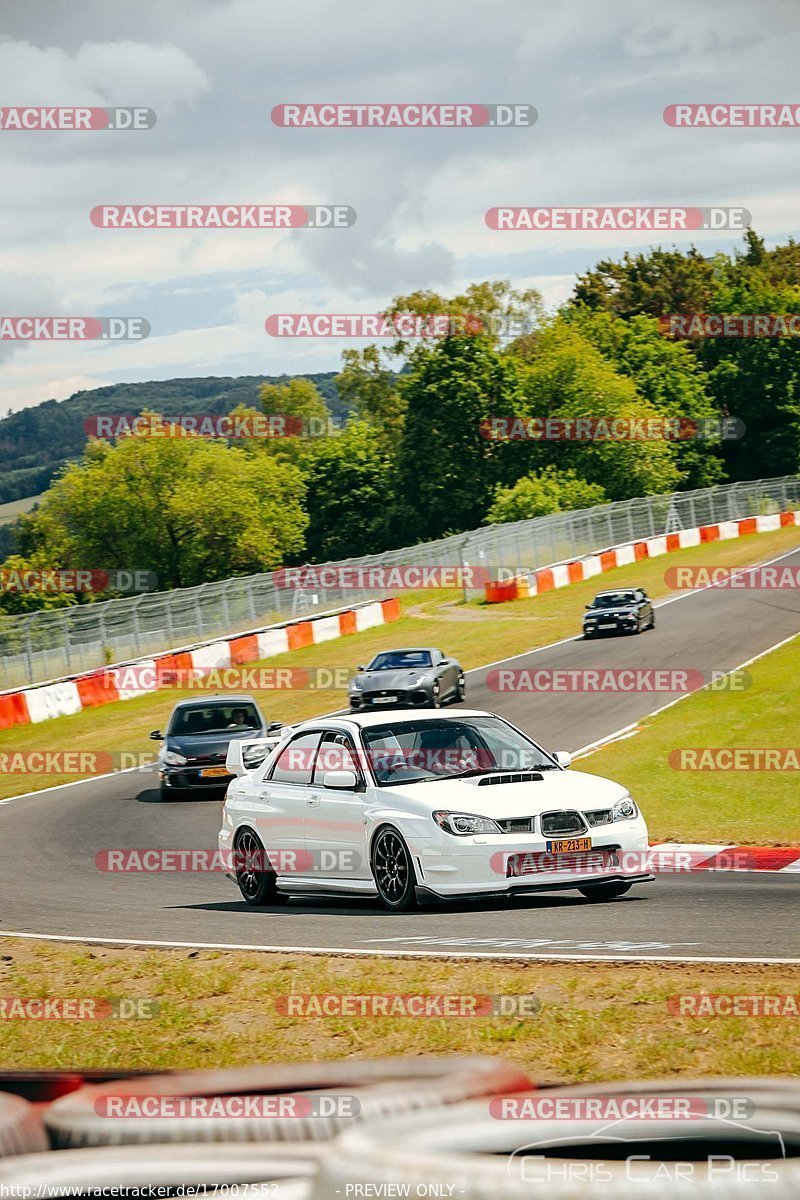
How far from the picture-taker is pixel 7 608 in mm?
101562

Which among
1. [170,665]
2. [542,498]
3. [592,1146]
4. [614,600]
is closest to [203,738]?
[170,665]

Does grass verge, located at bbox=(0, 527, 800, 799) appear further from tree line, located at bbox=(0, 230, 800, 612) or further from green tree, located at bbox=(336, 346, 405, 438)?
green tree, located at bbox=(336, 346, 405, 438)

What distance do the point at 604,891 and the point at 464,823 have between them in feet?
5.06

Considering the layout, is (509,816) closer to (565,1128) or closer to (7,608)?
(565,1128)

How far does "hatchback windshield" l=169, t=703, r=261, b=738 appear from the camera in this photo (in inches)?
944

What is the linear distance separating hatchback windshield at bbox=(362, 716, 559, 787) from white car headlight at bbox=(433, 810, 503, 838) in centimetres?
72

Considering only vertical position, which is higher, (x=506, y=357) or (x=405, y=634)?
(x=506, y=357)

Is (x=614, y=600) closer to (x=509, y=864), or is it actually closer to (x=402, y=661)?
(x=402, y=661)

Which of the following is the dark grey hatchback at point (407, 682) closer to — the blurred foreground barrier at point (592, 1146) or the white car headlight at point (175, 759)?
the white car headlight at point (175, 759)

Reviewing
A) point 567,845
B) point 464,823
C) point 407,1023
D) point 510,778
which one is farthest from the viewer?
point 510,778

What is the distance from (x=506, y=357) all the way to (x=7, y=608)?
3760 centimetres

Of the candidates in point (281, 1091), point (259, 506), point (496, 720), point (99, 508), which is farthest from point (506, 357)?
point (281, 1091)

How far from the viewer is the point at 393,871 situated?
11758mm

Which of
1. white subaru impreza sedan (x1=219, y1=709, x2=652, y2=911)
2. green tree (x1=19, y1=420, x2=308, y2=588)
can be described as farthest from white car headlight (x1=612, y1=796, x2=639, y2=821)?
green tree (x1=19, y1=420, x2=308, y2=588)
